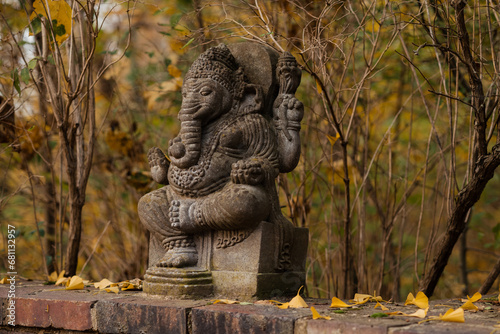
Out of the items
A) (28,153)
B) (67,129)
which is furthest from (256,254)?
(28,153)

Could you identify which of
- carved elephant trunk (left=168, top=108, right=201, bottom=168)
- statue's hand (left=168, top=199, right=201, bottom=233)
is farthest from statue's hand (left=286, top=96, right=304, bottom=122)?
statue's hand (left=168, top=199, right=201, bottom=233)

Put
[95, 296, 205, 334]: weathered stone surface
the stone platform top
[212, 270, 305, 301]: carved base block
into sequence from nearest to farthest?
the stone platform top
[95, 296, 205, 334]: weathered stone surface
[212, 270, 305, 301]: carved base block

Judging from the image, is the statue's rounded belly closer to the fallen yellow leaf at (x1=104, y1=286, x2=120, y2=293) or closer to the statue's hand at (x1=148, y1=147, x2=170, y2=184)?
the statue's hand at (x1=148, y1=147, x2=170, y2=184)

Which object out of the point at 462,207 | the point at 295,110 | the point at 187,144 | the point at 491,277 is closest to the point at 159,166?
the point at 187,144

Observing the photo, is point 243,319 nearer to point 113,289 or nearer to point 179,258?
point 179,258

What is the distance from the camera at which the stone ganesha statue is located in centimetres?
296

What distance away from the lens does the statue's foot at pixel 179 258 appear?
9.63 ft

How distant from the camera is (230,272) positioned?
2906 mm

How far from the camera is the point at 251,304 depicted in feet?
8.86

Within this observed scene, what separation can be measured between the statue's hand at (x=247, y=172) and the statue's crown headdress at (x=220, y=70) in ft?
1.67

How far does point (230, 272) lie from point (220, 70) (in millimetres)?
1113

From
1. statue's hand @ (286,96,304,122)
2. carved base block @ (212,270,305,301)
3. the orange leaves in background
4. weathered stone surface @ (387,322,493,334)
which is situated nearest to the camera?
weathered stone surface @ (387,322,493,334)

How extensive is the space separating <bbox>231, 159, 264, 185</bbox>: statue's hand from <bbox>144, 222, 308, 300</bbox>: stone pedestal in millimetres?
234

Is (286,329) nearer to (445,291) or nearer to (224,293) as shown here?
(224,293)
